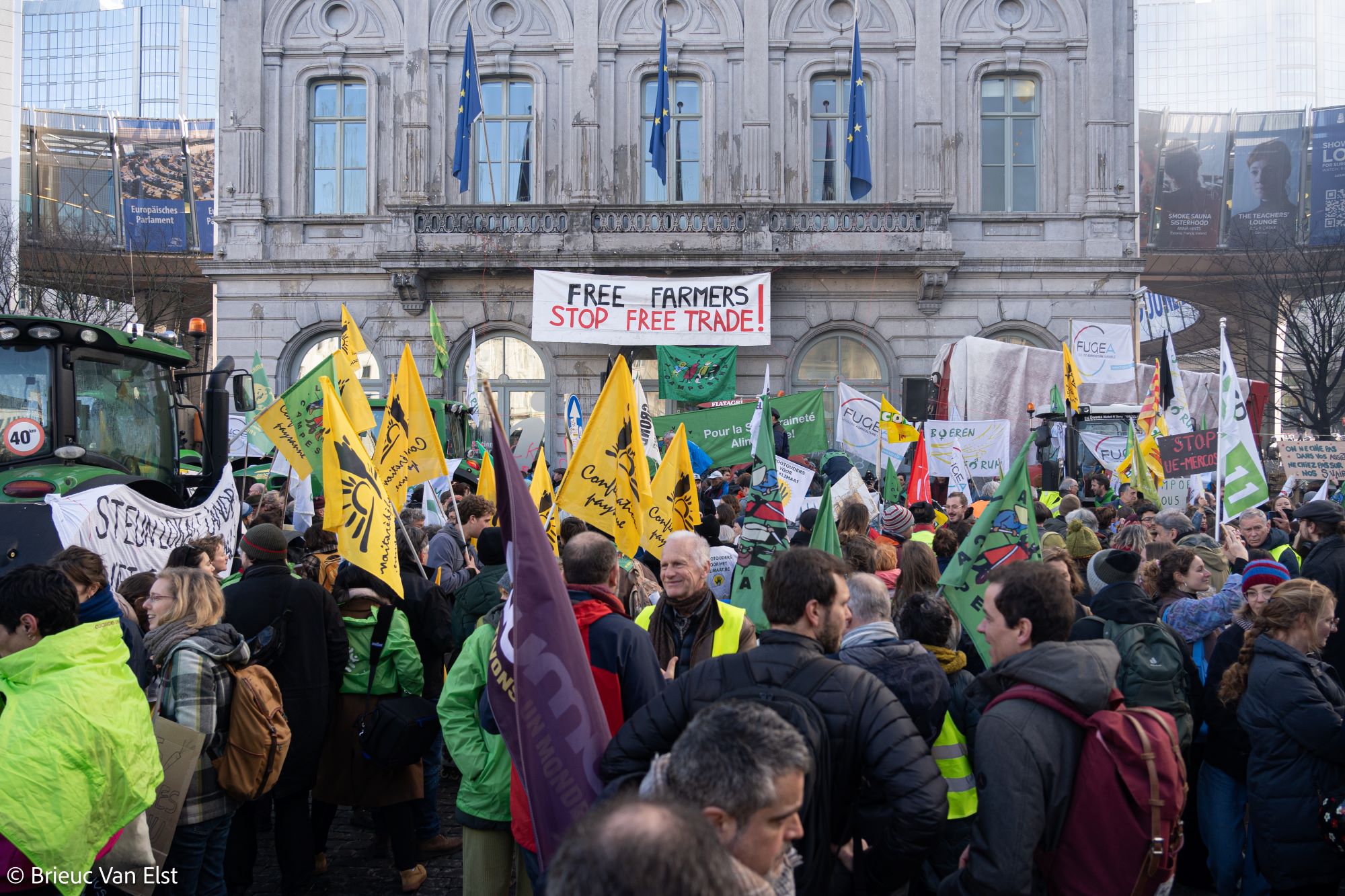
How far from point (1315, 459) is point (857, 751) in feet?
40.6

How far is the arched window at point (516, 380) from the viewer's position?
76.2ft

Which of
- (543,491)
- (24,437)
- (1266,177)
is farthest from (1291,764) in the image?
(1266,177)

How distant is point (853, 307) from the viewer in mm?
23078

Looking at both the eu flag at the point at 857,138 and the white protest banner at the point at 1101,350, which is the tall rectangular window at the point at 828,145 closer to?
the eu flag at the point at 857,138

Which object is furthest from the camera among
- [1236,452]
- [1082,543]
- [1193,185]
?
[1193,185]

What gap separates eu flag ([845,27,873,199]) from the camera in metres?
20.7

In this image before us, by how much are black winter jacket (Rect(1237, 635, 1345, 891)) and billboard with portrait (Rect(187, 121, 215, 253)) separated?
46466 mm

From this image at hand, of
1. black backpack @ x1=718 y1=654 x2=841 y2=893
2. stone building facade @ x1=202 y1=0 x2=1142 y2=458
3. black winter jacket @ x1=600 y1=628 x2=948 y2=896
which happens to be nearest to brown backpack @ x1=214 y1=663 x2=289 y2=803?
black winter jacket @ x1=600 y1=628 x2=948 y2=896

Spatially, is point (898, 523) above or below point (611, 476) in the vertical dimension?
below

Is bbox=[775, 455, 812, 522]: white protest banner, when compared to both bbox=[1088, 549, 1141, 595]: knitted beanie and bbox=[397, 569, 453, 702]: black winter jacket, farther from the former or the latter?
bbox=[1088, 549, 1141, 595]: knitted beanie

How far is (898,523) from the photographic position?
831 cm

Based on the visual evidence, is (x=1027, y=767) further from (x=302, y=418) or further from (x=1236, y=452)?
(x=302, y=418)

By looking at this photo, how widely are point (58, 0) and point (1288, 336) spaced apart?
123m

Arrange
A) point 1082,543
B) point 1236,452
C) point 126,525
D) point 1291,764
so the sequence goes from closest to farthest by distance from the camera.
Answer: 1. point 1291,764
2. point 126,525
3. point 1082,543
4. point 1236,452
